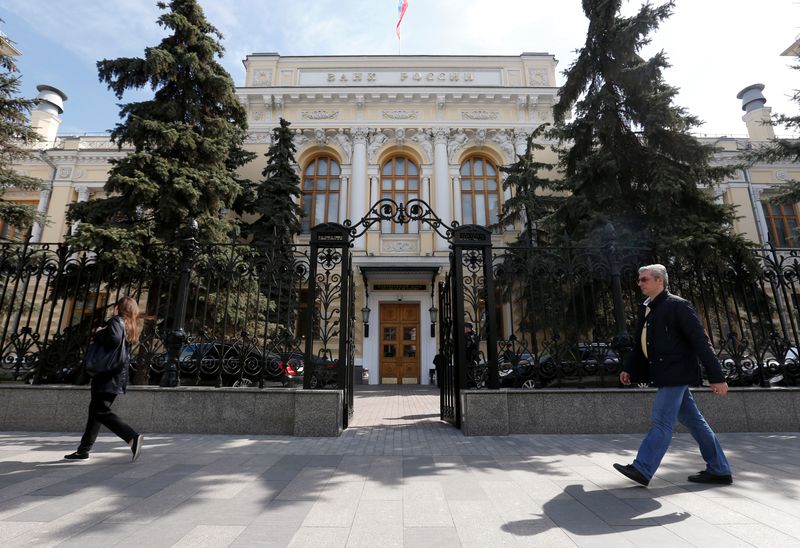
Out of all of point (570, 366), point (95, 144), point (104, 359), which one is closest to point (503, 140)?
point (570, 366)

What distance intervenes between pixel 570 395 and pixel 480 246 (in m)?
2.85

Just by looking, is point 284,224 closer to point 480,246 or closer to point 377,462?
point 480,246

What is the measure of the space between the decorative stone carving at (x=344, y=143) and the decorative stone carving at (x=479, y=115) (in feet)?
20.7

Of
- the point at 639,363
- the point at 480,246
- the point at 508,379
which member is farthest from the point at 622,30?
the point at 639,363

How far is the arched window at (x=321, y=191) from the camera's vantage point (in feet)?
66.8

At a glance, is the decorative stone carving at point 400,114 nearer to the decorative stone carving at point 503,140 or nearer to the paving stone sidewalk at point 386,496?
the decorative stone carving at point 503,140

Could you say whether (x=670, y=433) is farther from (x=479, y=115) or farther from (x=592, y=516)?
(x=479, y=115)

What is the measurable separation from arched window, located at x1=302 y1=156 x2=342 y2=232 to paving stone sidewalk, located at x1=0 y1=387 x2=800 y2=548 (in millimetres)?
15761

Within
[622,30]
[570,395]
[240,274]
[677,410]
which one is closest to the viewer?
[677,410]

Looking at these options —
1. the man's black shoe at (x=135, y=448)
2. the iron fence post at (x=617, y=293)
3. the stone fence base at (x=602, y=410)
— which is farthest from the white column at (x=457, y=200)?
the man's black shoe at (x=135, y=448)

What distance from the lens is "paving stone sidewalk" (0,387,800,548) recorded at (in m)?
2.57

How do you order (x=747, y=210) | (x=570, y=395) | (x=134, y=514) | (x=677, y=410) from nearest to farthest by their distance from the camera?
1. (x=134, y=514)
2. (x=677, y=410)
3. (x=570, y=395)
4. (x=747, y=210)

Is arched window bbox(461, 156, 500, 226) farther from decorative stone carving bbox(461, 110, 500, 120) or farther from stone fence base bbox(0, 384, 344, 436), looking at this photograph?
stone fence base bbox(0, 384, 344, 436)

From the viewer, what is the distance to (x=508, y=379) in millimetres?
8523
